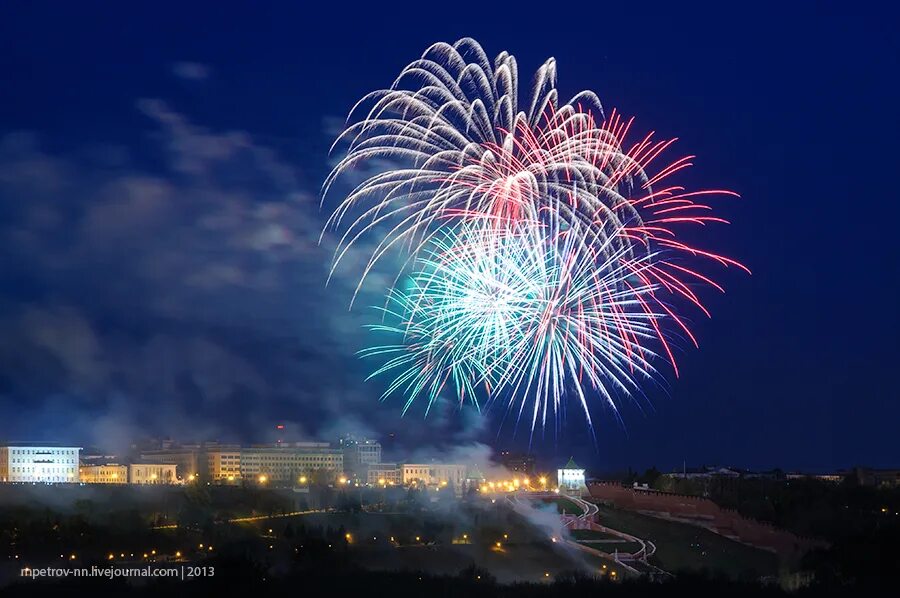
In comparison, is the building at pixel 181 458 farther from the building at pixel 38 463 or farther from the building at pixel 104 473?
the building at pixel 38 463

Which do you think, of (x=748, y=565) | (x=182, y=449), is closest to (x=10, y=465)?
(x=182, y=449)

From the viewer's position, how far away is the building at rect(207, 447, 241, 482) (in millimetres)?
85562

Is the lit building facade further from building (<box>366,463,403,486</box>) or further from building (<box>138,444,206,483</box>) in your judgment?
building (<box>366,463,403,486</box>)

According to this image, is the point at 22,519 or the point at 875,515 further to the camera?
the point at 875,515

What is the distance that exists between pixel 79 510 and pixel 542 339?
27.8 meters

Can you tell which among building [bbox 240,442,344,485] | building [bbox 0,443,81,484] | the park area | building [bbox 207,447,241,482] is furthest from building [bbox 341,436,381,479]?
the park area

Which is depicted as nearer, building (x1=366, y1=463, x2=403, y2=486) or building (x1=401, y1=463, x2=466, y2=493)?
building (x1=401, y1=463, x2=466, y2=493)

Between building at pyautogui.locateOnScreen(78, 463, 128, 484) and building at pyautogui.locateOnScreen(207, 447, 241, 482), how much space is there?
6.43 metres

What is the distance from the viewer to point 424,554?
40.0m

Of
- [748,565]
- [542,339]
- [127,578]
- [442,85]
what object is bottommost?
[748,565]

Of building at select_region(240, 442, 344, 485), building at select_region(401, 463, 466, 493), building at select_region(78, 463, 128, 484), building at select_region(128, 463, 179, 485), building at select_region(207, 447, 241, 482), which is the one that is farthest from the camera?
building at select_region(240, 442, 344, 485)

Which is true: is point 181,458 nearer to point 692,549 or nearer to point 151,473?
point 151,473

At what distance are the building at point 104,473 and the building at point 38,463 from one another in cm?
187

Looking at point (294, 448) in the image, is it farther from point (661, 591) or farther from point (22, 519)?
point (661, 591)
